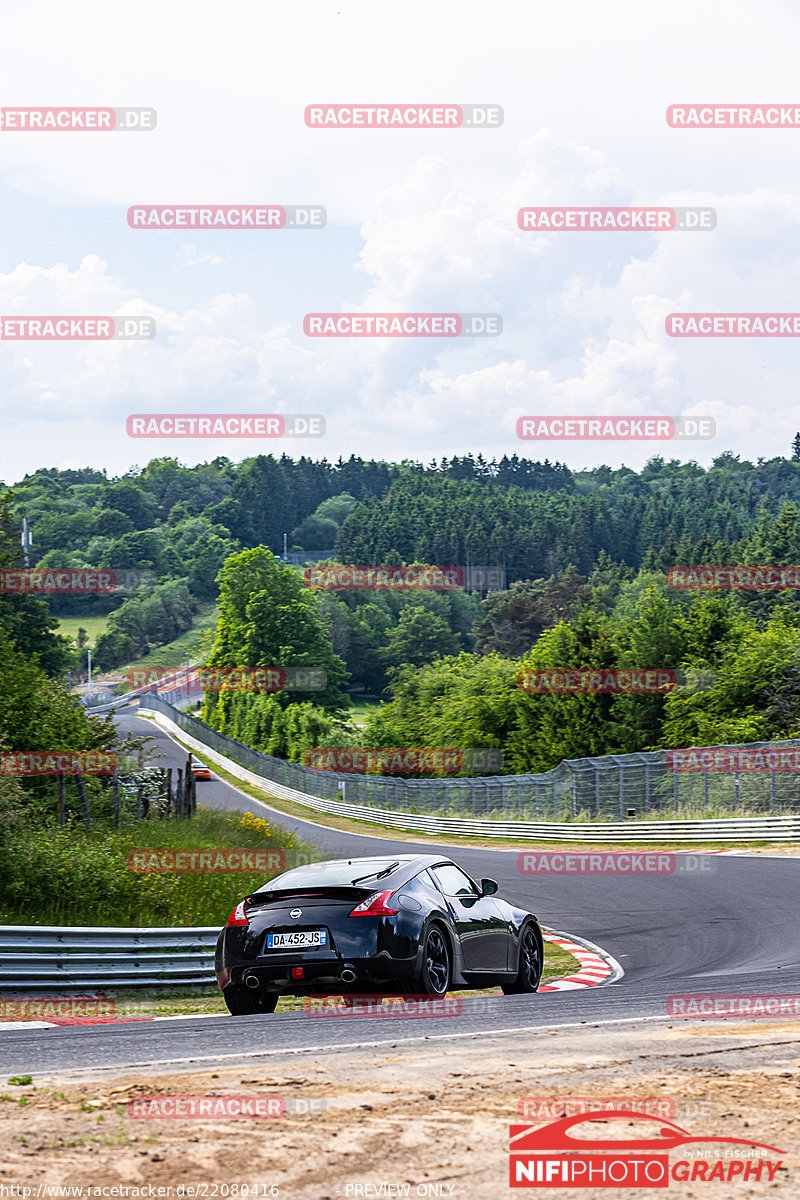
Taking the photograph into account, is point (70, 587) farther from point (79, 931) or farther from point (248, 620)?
point (79, 931)

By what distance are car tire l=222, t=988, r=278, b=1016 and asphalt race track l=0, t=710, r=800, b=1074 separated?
5.1 inches

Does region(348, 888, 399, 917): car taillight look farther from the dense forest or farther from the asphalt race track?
the dense forest

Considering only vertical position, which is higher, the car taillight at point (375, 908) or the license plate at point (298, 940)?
the car taillight at point (375, 908)

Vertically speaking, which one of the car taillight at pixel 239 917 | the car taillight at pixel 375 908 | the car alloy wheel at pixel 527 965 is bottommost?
the car alloy wheel at pixel 527 965

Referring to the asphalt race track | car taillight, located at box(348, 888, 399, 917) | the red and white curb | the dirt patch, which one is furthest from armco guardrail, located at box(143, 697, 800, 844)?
the dirt patch

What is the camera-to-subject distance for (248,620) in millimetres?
102375

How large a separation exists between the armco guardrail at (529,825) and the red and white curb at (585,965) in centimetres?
1211

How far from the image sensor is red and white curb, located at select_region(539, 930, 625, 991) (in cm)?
1323

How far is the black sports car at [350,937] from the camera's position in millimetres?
8664

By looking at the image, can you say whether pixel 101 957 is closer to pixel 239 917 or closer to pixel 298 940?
pixel 239 917

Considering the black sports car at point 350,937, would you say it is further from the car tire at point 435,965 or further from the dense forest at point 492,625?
the dense forest at point 492,625

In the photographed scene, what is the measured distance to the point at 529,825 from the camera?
39375 millimetres

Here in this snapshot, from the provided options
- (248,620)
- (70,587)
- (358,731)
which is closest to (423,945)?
(358,731)

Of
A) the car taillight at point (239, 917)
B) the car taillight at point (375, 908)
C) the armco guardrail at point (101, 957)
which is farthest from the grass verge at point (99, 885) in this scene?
the car taillight at point (375, 908)
